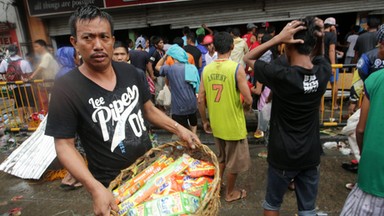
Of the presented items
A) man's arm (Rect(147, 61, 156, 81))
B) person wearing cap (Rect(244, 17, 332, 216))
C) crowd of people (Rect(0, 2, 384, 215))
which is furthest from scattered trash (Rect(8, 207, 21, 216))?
man's arm (Rect(147, 61, 156, 81))

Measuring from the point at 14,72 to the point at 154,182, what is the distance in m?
6.84

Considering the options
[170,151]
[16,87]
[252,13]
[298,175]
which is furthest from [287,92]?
[252,13]

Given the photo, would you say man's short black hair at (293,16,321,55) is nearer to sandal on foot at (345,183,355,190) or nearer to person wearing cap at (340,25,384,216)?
person wearing cap at (340,25,384,216)

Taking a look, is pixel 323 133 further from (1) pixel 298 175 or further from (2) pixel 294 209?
(1) pixel 298 175

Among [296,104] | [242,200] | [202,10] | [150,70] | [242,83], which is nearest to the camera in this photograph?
[296,104]

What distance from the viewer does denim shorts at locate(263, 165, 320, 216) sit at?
7.57ft

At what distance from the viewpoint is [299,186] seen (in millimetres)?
2398

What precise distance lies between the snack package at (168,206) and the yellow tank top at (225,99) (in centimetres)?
178

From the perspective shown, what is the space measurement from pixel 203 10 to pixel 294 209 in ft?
25.4

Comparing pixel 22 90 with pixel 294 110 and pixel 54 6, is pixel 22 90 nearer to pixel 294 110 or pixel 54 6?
pixel 54 6

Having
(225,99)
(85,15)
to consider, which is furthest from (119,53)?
(85,15)

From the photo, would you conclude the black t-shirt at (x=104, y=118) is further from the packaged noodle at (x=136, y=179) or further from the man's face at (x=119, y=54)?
the man's face at (x=119, y=54)

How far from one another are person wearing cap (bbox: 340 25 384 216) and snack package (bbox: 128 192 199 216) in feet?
3.93

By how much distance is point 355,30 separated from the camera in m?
8.30
